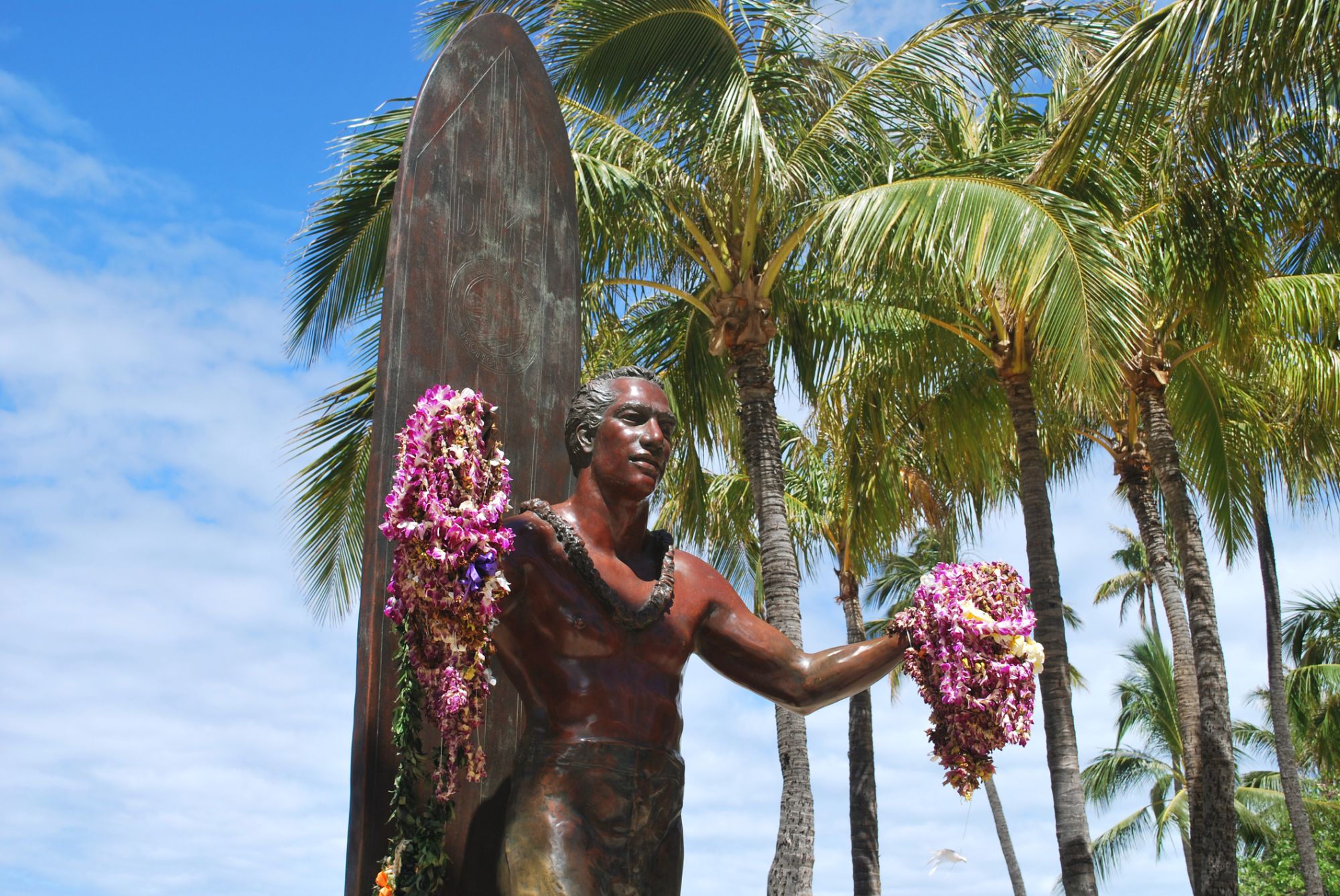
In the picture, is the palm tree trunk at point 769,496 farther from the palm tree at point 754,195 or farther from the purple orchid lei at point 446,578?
the purple orchid lei at point 446,578

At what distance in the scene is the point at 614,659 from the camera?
3.90 meters

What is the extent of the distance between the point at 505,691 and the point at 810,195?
357 inches

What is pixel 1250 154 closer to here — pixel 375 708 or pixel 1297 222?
pixel 1297 222

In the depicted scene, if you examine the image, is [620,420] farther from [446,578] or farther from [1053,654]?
[1053,654]

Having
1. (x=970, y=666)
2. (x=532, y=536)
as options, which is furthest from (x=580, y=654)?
(x=970, y=666)

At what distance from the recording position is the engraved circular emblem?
4406mm

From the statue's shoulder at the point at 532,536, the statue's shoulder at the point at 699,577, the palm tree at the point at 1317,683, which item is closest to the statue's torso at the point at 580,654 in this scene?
the statue's shoulder at the point at 532,536

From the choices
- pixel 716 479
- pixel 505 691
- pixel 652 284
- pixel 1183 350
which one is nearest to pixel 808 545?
pixel 716 479

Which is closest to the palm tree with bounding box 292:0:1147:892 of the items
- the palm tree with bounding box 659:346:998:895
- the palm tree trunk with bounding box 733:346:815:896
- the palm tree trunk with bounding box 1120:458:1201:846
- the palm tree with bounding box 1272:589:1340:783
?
the palm tree trunk with bounding box 733:346:815:896

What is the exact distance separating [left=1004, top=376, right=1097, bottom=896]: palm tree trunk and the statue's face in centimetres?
1052

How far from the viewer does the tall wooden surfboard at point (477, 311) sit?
13.0 ft

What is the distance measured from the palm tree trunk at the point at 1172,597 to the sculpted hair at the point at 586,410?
45.3 feet

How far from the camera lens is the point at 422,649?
352 centimetres

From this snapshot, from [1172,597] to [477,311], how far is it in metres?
15.0
